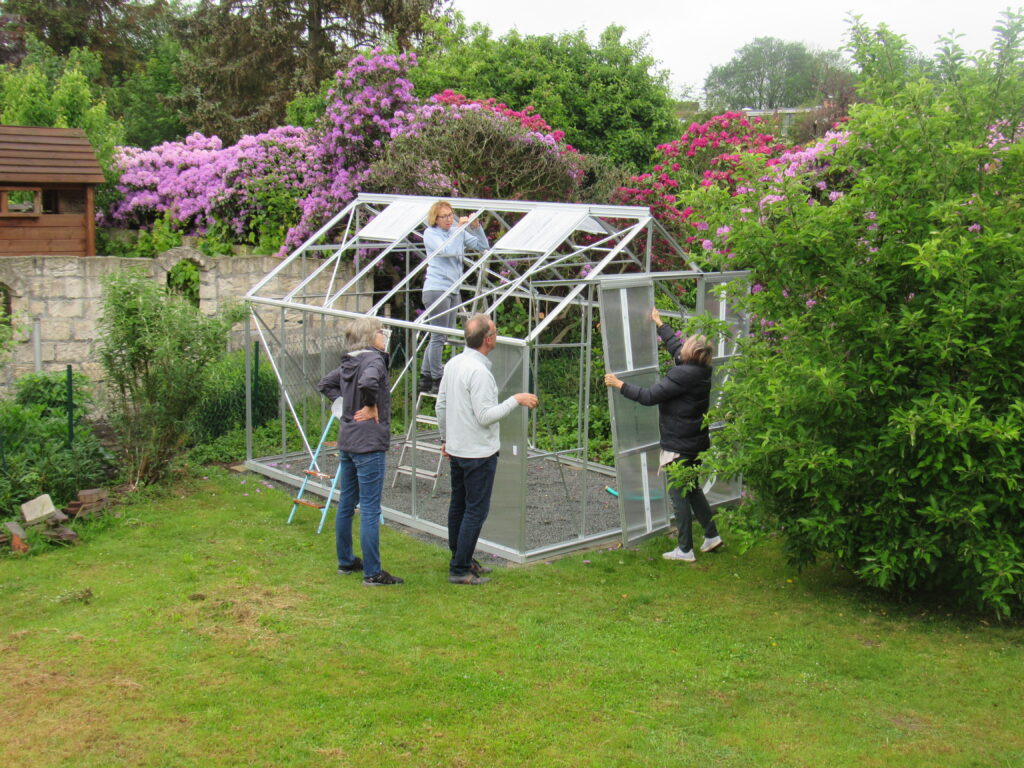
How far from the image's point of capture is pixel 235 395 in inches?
471

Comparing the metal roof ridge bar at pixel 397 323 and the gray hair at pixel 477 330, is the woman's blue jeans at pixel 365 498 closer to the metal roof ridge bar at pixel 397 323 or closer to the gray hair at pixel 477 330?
the gray hair at pixel 477 330

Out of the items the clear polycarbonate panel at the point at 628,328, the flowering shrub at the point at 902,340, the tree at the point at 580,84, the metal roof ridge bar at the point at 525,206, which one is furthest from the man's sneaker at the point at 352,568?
the tree at the point at 580,84

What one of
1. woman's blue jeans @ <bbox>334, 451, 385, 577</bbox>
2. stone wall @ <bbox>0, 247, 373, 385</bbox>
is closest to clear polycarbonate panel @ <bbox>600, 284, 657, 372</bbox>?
woman's blue jeans @ <bbox>334, 451, 385, 577</bbox>

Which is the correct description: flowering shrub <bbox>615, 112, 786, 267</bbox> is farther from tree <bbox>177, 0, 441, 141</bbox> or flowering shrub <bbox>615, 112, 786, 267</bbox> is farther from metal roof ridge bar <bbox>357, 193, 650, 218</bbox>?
tree <bbox>177, 0, 441, 141</bbox>

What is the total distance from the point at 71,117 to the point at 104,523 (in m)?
11.6

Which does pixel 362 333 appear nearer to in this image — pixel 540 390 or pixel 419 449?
pixel 419 449

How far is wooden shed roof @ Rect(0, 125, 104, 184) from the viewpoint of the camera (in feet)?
47.4

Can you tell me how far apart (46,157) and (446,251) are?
8.18m

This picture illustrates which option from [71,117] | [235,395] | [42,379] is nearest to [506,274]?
A: [235,395]

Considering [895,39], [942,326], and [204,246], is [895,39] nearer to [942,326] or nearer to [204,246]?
[942,326]

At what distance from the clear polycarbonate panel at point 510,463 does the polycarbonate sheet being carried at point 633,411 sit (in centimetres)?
76

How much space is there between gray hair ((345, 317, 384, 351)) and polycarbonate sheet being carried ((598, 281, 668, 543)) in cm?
191

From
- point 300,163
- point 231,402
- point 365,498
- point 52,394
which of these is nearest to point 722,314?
point 365,498

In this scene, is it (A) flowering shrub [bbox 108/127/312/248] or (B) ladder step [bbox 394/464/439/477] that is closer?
(B) ladder step [bbox 394/464/439/477]
